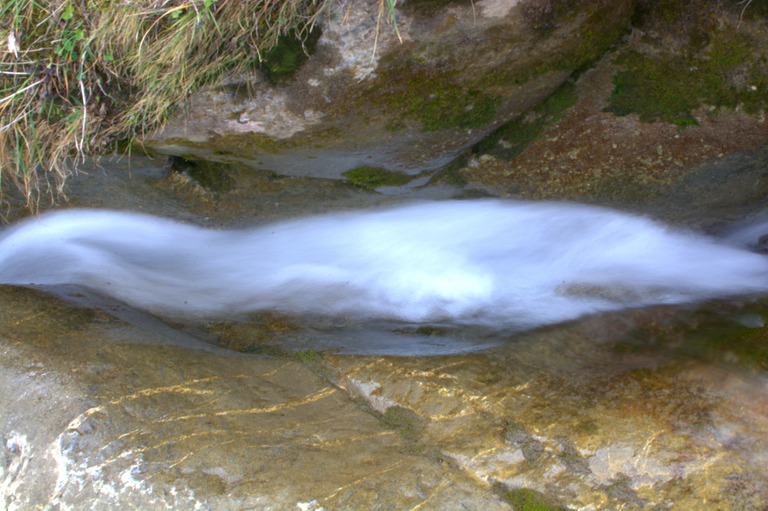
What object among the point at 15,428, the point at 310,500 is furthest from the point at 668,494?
the point at 15,428

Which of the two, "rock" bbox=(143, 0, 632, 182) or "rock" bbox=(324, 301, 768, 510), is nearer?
"rock" bbox=(324, 301, 768, 510)

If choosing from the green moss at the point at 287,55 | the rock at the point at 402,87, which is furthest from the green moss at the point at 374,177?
the green moss at the point at 287,55

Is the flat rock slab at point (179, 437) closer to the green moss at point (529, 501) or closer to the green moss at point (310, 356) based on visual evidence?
the green moss at point (529, 501)

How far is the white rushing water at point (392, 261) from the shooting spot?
369 centimetres

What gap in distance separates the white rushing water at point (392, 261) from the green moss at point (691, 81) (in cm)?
81

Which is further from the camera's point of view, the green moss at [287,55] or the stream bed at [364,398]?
the green moss at [287,55]

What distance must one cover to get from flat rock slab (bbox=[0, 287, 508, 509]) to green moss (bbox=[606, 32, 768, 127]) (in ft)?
7.60

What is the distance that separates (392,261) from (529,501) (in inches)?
83.0

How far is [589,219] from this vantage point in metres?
3.68

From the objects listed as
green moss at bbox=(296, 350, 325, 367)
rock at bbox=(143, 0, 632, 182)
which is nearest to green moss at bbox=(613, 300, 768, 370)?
rock at bbox=(143, 0, 632, 182)

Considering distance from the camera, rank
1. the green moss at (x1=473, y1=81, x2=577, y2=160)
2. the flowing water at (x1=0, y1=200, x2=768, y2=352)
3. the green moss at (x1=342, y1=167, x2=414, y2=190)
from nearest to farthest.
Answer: the green moss at (x1=473, y1=81, x2=577, y2=160) < the green moss at (x1=342, y1=167, x2=414, y2=190) < the flowing water at (x1=0, y1=200, x2=768, y2=352)

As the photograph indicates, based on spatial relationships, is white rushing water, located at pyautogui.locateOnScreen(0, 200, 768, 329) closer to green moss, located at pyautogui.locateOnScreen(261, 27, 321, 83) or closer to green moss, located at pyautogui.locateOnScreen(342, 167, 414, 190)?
green moss, located at pyautogui.locateOnScreen(342, 167, 414, 190)

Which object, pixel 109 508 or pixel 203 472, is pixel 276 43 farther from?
pixel 109 508

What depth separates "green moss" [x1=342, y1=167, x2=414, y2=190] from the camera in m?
3.37
